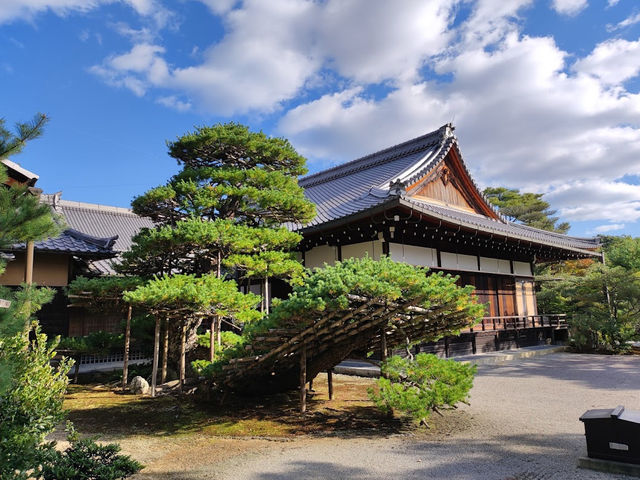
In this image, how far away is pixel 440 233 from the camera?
13.0 meters

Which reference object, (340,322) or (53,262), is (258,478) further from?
(53,262)

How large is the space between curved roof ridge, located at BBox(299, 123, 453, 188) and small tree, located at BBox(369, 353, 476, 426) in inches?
470

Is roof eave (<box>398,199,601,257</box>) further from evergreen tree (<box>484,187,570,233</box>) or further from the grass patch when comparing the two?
evergreen tree (<box>484,187,570,233</box>)

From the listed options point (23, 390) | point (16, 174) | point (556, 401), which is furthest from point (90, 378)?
point (556, 401)

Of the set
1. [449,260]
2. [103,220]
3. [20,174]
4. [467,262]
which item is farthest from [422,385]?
[103,220]

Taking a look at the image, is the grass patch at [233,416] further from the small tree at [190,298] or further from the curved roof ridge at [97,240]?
the curved roof ridge at [97,240]

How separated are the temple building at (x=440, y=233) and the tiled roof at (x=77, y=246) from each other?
604 cm

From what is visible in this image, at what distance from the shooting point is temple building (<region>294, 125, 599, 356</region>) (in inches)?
466

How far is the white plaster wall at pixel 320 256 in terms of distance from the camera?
13234 mm

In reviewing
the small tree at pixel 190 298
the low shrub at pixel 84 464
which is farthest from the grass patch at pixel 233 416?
the low shrub at pixel 84 464

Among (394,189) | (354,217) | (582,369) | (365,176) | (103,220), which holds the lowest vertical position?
(582,369)

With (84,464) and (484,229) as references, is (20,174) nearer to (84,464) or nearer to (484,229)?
(84,464)

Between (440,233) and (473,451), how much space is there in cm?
852

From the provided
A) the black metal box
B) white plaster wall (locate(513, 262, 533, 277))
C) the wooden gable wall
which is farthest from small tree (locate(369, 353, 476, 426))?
white plaster wall (locate(513, 262, 533, 277))
